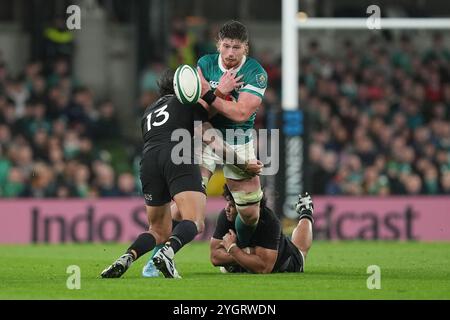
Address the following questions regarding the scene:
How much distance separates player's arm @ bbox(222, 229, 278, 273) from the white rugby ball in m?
1.32

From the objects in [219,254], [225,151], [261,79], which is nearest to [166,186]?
[225,151]

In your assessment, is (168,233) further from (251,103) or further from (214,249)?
(251,103)

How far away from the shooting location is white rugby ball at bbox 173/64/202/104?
9.52 metres

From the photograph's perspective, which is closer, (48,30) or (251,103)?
→ (251,103)

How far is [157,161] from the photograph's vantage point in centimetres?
968

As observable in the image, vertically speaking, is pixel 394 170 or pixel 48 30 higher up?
pixel 48 30

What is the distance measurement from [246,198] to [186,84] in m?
1.29

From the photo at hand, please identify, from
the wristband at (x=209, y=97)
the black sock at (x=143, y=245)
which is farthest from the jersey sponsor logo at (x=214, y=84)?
the black sock at (x=143, y=245)

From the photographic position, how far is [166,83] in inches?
396

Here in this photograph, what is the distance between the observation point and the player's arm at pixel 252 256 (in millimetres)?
10023

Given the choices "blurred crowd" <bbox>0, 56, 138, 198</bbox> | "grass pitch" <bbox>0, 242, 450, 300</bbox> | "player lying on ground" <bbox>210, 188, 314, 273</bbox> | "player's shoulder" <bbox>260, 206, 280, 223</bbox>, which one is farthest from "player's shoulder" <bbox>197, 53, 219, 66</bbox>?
"blurred crowd" <bbox>0, 56, 138, 198</bbox>

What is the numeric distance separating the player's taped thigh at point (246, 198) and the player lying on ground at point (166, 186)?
0.86ft
